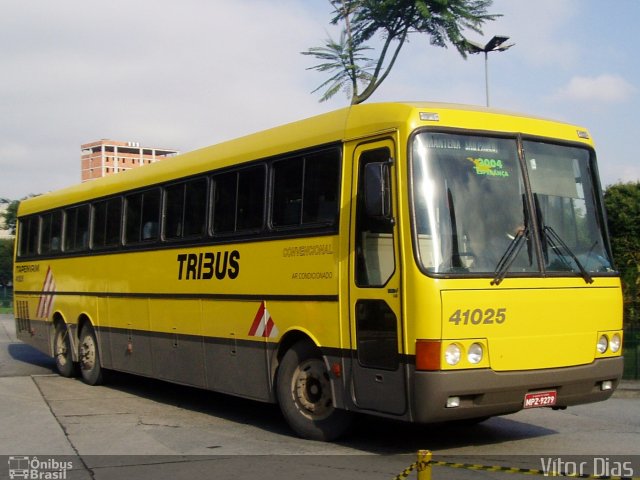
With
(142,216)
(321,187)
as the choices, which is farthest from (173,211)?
(321,187)

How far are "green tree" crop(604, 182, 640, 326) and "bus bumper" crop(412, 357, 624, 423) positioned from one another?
7363 millimetres

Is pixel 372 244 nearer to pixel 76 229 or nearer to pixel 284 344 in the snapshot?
pixel 284 344

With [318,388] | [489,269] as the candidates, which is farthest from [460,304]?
[318,388]

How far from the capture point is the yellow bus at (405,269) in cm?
756

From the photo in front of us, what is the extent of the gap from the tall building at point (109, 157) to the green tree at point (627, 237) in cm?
7288

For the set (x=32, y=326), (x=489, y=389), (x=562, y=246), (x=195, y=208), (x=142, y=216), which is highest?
(x=142, y=216)

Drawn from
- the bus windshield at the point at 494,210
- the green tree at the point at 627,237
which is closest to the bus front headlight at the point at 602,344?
the bus windshield at the point at 494,210

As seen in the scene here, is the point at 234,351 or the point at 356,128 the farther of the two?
the point at 234,351

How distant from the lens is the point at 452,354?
7402 mm

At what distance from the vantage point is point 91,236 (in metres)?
14.6

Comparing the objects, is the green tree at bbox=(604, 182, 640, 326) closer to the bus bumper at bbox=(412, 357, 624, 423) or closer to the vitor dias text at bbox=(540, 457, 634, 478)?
the bus bumper at bbox=(412, 357, 624, 423)

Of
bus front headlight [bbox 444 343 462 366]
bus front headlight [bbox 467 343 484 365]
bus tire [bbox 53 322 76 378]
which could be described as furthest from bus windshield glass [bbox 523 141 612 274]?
bus tire [bbox 53 322 76 378]

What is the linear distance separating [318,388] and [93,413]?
395cm

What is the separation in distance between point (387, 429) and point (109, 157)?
268 feet
